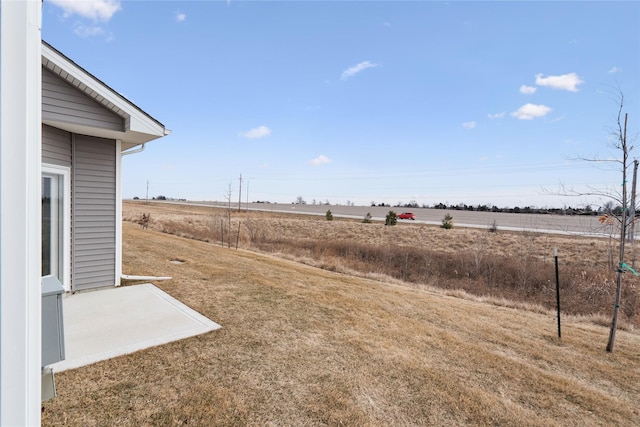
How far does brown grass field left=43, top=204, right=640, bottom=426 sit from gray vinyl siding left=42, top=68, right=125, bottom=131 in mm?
3246

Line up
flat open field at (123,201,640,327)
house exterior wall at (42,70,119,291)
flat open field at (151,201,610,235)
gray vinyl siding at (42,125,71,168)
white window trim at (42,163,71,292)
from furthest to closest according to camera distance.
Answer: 1. flat open field at (123,201,640,327)
2. flat open field at (151,201,610,235)
3. house exterior wall at (42,70,119,291)
4. white window trim at (42,163,71,292)
5. gray vinyl siding at (42,125,71,168)

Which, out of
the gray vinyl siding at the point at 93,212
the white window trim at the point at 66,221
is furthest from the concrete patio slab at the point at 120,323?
the white window trim at the point at 66,221

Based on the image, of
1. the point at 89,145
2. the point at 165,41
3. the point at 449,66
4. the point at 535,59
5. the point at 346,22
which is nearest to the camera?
the point at 89,145

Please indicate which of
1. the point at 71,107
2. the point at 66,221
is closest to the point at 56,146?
the point at 71,107

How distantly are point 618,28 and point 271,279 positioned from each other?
9.35 m

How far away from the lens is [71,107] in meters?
4.78

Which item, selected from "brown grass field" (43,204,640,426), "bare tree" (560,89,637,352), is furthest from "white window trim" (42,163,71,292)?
"bare tree" (560,89,637,352)

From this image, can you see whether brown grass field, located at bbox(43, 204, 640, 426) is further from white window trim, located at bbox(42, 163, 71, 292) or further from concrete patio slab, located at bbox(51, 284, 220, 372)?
white window trim, located at bbox(42, 163, 71, 292)

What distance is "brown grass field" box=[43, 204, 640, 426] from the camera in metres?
2.81

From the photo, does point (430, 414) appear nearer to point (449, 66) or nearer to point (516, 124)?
point (449, 66)

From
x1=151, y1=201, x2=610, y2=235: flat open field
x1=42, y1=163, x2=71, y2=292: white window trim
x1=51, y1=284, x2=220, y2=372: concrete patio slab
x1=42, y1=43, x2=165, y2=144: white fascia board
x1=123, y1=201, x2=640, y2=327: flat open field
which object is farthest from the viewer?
x1=123, y1=201, x2=640, y2=327: flat open field

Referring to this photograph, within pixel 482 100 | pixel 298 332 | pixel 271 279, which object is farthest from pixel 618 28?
pixel 482 100

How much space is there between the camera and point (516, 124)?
19984 mm

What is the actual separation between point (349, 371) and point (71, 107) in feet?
18.5
